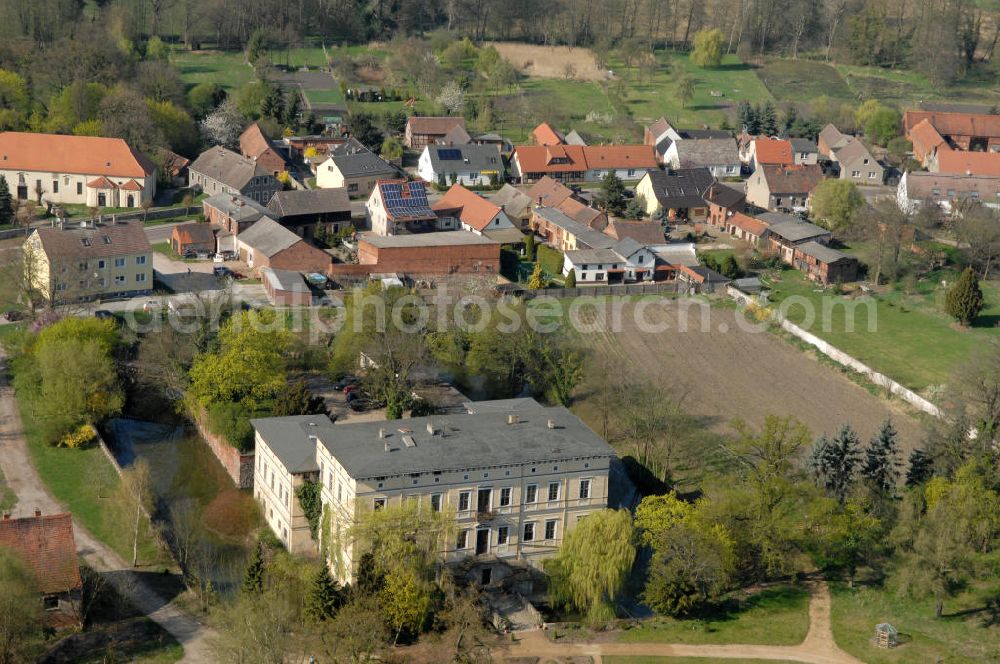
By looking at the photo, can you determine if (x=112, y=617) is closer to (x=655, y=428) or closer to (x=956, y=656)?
(x=655, y=428)

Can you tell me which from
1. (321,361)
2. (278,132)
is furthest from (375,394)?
(278,132)

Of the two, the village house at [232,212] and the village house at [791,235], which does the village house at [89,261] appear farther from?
the village house at [791,235]

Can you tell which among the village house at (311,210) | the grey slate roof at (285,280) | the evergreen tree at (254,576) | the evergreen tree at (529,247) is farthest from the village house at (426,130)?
the evergreen tree at (254,576)

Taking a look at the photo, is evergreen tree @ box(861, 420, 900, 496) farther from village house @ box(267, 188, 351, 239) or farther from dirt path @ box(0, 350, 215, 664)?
village house @ box(267, 188, 351, 239)

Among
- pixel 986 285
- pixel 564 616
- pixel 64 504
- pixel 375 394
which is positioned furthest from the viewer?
pixel 986 285

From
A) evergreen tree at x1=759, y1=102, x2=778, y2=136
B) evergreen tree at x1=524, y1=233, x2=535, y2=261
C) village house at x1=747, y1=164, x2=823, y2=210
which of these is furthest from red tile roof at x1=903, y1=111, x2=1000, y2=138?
evergreen tree at x1=524, y1=233, x2=535, y2=261
